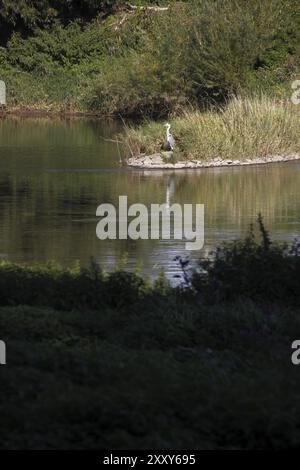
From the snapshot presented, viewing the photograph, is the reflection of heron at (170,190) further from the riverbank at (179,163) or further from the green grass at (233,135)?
the green grass at (233,135)

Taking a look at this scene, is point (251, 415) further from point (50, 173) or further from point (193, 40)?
point (193, 40)

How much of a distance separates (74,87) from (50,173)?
30.2m

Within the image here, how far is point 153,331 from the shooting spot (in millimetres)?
10914

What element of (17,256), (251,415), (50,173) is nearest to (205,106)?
(50,173)

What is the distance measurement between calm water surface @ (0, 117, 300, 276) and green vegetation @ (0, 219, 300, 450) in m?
3.52

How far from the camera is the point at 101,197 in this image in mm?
27250

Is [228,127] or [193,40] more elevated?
[193,40]

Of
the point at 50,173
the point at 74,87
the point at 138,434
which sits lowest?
the point at 138,434

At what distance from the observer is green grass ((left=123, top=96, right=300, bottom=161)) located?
35.5 m

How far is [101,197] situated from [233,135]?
31.2 feet
